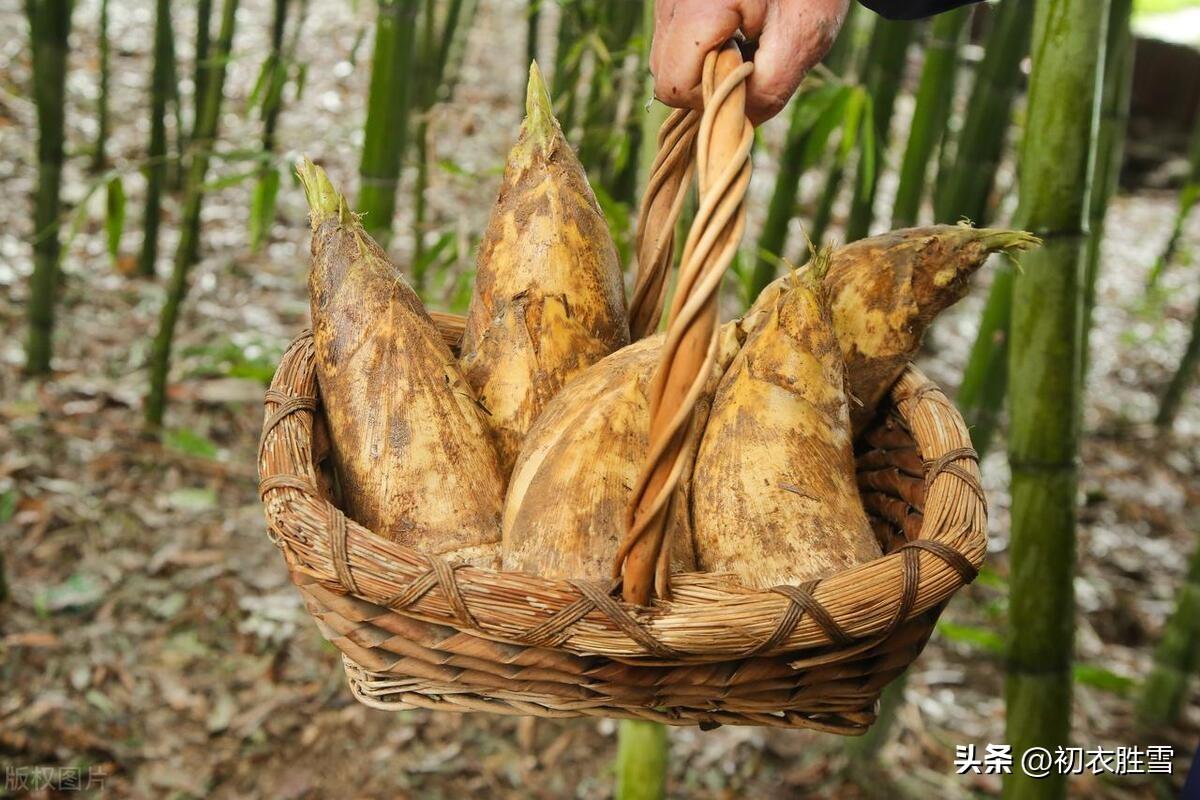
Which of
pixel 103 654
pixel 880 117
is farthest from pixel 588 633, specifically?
pixel 880 117

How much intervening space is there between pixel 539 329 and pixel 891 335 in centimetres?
34

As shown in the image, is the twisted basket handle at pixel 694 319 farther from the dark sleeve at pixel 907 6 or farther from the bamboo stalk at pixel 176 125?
the bamboo stalk at pixel 176 125

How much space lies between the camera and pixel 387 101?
1.31 meters

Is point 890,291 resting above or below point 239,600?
above

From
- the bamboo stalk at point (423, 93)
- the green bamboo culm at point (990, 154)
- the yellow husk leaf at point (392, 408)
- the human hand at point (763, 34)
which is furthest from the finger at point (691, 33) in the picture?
the bamboo stalk at point (423, 93)

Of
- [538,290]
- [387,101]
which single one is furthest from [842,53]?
[538,290]

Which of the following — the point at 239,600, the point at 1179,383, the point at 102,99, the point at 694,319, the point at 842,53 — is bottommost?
the point at 239,600

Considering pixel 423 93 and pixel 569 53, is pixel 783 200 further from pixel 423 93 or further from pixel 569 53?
pixel 423 93

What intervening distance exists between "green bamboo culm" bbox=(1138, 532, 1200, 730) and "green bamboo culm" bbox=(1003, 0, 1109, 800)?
33.5 inches

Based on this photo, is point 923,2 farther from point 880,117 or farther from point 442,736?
point 442,736

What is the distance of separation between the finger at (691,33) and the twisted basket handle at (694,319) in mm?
13

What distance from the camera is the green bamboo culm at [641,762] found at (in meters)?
1.28

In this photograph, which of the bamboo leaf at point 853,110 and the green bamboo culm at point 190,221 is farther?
the green bamboo culm at point 190,221

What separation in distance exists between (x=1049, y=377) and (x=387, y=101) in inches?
32.8
